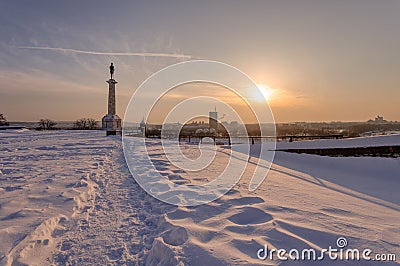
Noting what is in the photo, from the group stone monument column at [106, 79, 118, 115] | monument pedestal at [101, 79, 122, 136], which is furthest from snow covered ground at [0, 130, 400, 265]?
stone monument column at [106, 79, 118, 115]

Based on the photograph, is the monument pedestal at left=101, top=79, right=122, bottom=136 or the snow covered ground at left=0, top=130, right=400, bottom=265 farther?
the monument pedestal at left=101, top=79, right=122, bottom=136

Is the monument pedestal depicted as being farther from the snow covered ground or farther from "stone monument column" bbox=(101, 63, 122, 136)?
the snow covered ground

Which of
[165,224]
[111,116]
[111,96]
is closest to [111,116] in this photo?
[111,116]

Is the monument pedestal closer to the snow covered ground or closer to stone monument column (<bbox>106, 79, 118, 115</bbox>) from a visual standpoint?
stone monument column (<bbox>106, 79, 118, 115</bbox>)

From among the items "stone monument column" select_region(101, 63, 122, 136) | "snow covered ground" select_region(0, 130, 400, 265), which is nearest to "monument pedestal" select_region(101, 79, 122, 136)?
"stone monument column" select_region(101, 63, 122, 136)

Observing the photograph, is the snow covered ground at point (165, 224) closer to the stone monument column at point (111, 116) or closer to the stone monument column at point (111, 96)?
the stone monument column at point (111, 116)

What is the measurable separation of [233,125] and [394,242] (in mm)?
21752

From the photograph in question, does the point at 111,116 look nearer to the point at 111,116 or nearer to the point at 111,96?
the point at 111,116

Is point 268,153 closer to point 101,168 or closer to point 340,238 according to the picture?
point 101,168

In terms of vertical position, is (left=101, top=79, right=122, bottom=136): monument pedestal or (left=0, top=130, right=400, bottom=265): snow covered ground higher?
(left=101, top=79, right=122, bottom=136): monument pedestal

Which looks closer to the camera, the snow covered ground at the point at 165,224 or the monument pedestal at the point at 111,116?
the snow covered ground at the point at 165,224

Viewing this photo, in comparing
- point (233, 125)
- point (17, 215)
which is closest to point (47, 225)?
point (17, 215)

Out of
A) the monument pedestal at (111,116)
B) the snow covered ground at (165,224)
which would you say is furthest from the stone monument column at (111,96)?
the snow covered ground at (165,224)

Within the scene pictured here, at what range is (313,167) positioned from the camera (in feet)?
38.5
